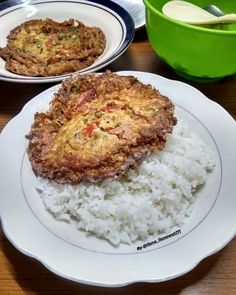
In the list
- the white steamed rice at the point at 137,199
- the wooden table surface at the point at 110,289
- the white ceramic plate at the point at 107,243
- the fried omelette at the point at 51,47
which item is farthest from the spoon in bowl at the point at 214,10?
the wooden table surface at the point at 110,289

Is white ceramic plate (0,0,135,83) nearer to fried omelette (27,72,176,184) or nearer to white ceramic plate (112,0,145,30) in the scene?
white ceramic plate (112,0,145,30)

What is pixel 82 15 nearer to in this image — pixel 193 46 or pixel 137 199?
pixel 193 46

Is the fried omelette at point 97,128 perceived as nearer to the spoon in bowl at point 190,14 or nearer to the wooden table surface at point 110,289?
the wooden table surface at point 110,289

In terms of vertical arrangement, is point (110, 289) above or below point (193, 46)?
below

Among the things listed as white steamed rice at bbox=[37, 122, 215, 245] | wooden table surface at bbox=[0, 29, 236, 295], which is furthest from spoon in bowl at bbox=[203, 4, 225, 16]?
wooden table surface at bbox=[0, 29, 236, 295]

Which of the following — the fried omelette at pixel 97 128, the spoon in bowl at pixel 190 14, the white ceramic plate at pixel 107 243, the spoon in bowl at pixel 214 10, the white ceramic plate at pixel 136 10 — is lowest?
the white ceramic plate at pixel 107 243

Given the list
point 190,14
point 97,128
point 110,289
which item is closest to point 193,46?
point 190,14

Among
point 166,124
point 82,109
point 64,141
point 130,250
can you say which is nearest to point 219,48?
point 166,124
